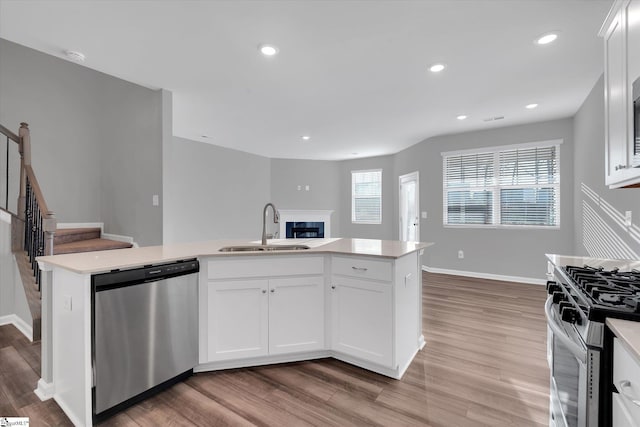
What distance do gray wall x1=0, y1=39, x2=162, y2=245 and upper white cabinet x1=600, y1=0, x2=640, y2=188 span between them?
399 centimetres

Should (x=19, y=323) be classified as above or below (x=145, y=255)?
below

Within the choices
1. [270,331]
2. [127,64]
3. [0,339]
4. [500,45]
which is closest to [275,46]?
[127,64]

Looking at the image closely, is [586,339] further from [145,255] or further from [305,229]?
[305,229]

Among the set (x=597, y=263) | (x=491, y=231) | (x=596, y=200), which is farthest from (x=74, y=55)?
(x=491, y=231)

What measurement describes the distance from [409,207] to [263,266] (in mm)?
5185

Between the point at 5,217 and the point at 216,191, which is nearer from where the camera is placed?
the point at 5,217

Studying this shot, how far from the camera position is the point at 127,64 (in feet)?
8.95

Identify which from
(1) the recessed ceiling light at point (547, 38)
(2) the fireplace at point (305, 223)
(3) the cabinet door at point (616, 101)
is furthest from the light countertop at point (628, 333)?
(2) the fireplace at point (305, 223)

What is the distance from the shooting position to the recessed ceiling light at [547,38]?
232 centimetres

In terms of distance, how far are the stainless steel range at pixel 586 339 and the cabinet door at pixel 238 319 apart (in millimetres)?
1725

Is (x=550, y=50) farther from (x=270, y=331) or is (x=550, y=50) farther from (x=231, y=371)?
(x=231, y=371)

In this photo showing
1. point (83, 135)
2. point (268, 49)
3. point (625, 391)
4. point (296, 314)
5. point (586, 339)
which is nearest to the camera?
point (625, 391)

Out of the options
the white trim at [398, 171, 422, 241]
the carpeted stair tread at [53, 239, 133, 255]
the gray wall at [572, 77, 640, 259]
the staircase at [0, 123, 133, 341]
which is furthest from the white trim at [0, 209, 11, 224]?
the white trim at [398, 171, 422, 241]

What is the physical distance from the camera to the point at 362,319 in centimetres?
216
